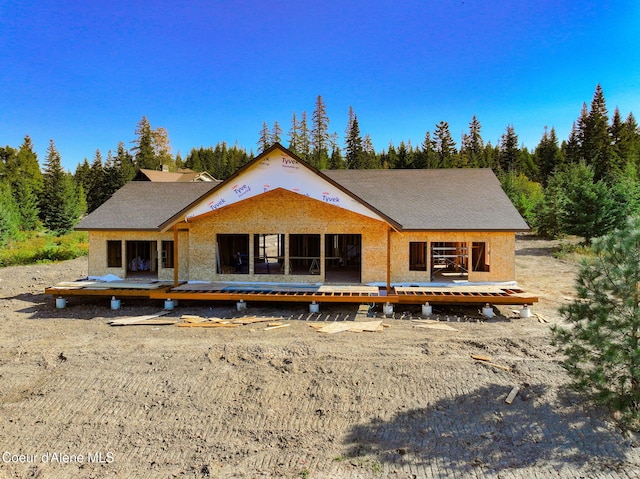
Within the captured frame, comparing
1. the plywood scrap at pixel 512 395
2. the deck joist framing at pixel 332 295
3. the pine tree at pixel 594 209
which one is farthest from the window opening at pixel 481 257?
the pine tree at pixel 594 209

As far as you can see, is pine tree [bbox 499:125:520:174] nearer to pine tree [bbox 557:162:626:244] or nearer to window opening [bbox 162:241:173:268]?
pine tree [bbox 557:162:626:244]

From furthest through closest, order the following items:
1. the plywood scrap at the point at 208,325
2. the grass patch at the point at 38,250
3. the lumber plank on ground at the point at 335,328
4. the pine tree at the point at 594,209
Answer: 1. the grass patch at the point at 38,250
2. the pine tree at the point at 594,209
3. the plywood scrap at the point at 208,325
4. the lumber plank on ground at the point at 335,328

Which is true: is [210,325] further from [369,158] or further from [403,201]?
[369,158]

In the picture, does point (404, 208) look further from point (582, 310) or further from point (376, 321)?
point (582, 310)

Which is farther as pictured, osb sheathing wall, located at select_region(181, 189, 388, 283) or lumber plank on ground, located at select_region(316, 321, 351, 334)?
osb sheathing wall, located at select_region(181, 189, 388, 283)

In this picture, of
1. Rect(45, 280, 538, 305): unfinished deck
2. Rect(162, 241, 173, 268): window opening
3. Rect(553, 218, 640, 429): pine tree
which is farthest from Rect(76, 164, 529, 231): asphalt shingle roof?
Rect(553, 218, 640, 429): pine tree

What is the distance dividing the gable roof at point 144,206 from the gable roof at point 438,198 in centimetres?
648

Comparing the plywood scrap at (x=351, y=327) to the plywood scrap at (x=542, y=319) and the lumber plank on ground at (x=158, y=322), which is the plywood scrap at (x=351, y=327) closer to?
the lumber plank on ground at (x=158, y=322)

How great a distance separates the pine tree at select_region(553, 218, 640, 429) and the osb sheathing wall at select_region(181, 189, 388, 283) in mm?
7873

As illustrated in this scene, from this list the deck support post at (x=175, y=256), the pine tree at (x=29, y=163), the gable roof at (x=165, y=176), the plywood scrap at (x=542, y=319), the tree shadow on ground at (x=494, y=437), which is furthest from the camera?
the pine tree at (x=29, y=163)

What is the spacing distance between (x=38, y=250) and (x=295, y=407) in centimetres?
2855

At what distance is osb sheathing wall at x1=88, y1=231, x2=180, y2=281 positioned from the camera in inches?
599

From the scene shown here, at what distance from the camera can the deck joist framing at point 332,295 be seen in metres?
12.5

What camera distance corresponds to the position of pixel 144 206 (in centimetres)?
1689
